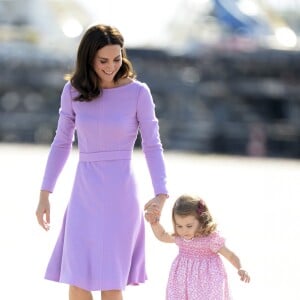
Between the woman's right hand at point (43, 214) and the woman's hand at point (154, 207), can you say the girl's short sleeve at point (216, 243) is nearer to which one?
the woman's hand at point (154, 207)

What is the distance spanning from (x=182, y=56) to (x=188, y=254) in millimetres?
55421

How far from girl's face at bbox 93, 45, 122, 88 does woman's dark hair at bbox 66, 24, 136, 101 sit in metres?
0.02

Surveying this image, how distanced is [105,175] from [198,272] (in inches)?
24.9

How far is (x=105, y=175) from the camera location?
247 inches

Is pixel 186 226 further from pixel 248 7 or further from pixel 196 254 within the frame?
pixel 248 7

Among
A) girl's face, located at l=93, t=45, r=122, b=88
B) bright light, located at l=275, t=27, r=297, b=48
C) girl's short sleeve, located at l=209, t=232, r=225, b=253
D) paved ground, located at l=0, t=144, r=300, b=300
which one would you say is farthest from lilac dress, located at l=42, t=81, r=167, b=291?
bright light, located at l=275, t=27, r=297, b=48

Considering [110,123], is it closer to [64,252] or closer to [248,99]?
[64,252]

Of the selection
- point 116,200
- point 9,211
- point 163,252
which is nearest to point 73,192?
point 116,200

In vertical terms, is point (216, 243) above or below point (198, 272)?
above

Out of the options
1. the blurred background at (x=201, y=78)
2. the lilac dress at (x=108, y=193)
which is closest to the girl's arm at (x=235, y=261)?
the lilac dress at (x=108, y=193)

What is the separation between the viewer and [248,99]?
60.7 m

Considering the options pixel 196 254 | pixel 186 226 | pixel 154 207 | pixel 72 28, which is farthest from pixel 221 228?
pixel 72 28

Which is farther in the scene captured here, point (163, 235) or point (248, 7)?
point (248, 7)

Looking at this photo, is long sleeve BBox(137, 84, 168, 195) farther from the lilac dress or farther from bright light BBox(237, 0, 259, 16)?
bright light BBox(237, 0, 259, 16)
